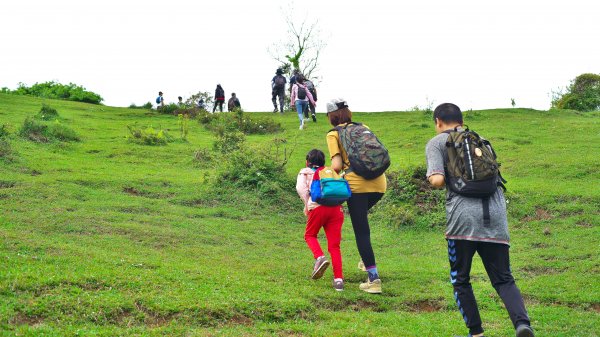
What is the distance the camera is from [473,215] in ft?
19.1

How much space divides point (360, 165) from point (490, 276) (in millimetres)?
2339

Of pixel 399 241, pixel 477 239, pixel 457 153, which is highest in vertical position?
pixel 457 153

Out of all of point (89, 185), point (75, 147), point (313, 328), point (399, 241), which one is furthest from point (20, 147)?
point (313, 328)

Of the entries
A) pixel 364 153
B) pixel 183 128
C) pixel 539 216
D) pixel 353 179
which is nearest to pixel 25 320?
pixel 353 179

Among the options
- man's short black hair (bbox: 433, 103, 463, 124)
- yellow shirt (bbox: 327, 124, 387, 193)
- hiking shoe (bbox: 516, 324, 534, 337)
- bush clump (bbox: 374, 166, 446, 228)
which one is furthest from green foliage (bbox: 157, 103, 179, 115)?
hiking shoe (bbox: 516, 324, 534, 337)

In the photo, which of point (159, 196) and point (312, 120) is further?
point (312, 120)

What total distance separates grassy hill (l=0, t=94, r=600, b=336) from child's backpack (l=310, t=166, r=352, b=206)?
1050 mm

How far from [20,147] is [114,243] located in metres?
8.76

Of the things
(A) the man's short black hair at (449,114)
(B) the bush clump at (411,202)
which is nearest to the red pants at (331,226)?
(A) the man's short black hair at (449,114)

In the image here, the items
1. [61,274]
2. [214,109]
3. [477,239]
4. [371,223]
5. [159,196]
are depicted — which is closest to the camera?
[477,239]

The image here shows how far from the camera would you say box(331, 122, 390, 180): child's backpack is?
A: 25.8 ft

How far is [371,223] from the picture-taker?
43.9 feet

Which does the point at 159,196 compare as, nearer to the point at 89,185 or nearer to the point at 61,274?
the point at 89,185

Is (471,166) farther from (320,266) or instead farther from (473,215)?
(320,266)
